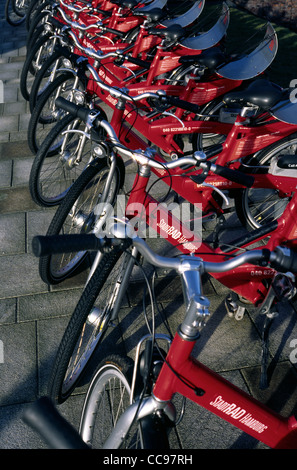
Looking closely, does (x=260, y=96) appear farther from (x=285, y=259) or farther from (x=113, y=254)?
(x=285, y=259)

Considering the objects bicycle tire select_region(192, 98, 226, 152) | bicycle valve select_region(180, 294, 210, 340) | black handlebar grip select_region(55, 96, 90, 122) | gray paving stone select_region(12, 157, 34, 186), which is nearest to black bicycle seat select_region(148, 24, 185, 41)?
bicycle tire select_region(192, 98, 226, 152)

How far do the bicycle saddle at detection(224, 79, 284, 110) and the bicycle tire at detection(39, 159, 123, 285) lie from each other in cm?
105

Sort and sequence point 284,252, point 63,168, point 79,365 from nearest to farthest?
point 284,252 < point 79,365 < point 63,168

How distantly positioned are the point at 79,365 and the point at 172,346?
3.81 feet

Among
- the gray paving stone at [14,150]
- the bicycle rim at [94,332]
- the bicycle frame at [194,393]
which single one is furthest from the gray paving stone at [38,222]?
the bicycle frame at [194,393]

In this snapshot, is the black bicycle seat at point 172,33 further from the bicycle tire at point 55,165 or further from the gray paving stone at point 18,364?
the gray paving stone at point 18,364

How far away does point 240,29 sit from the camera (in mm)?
9031

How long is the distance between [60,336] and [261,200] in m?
2.06

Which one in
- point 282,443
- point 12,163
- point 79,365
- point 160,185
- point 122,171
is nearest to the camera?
point 282,443

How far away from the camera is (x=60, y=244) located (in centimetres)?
138

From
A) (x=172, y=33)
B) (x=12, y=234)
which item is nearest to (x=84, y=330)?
(x=12, y=234)

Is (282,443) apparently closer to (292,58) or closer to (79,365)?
(79,365)

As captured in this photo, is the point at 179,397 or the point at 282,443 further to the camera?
the point at 179,397

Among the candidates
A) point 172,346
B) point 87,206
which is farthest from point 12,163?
point 172,346
